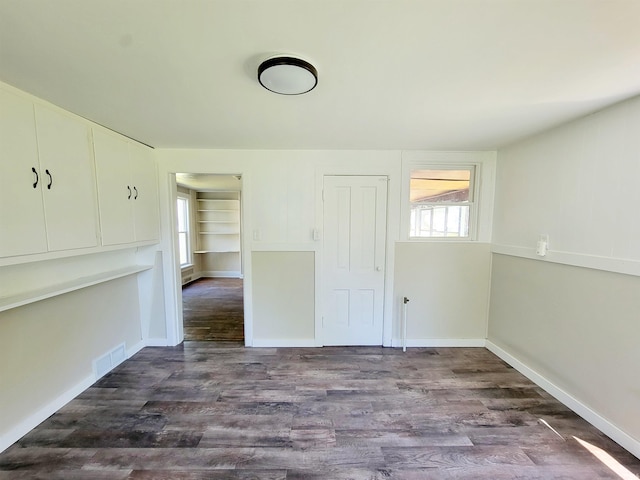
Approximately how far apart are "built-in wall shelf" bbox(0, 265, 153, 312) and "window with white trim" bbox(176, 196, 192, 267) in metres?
3.77

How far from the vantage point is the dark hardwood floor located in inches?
131

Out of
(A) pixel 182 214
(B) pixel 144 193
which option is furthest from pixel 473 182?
(A) pixel 182 214

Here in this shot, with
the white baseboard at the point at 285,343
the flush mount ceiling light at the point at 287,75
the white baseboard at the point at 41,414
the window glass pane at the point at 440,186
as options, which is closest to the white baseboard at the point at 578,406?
the window glass pane at the point at 440,186

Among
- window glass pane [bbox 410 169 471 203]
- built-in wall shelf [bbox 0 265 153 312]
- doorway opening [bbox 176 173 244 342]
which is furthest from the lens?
doorway opening [bbox 176 173 244 342]

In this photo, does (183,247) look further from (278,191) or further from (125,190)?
(278,191)

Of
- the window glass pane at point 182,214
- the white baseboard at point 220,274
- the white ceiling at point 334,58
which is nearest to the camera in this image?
the white ceiling at point 334,58

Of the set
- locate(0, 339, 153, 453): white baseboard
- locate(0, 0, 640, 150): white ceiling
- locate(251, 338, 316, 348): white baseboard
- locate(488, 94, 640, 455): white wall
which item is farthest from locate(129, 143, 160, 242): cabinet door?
locate(488, 94, 640, 455): white wall

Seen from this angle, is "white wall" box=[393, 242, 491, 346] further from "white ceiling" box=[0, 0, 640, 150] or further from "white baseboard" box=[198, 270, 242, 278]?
"white baseboard" box=[198, 270, 242, 278]

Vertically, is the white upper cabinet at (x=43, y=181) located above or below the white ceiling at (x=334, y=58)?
below

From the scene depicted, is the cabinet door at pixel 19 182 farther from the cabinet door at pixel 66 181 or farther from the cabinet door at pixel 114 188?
the cabinet door at pixel 114 188

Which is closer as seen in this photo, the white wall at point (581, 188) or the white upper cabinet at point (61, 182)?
the white upper cabinet at point (61, 182)

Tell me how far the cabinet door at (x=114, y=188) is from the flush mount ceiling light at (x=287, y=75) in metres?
1.70

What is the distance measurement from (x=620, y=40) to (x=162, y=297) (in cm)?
391

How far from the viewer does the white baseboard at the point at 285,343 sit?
2979 millimetres
